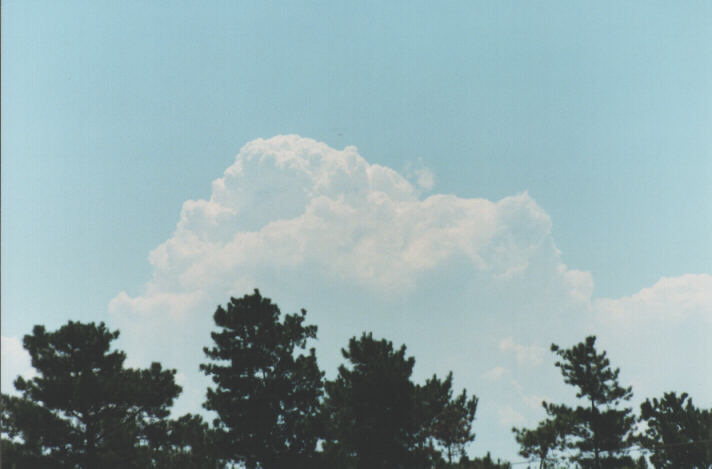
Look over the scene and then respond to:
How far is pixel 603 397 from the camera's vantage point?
45.9m

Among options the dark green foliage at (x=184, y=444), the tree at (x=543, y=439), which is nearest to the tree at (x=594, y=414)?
the tree at (x=543, y=439)

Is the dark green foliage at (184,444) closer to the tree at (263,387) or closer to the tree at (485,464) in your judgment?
the tree at (263,387)

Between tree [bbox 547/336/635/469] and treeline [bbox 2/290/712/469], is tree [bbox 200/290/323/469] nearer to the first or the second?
treeline [bbox 2/290/712/469]

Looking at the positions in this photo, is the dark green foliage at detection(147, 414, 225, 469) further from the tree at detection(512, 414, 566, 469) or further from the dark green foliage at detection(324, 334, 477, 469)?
the tree at detection(512, 414, 566, 469)

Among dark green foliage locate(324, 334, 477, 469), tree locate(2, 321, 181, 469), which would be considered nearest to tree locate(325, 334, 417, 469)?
dark green foliage locate(324, 334, 477, 469)

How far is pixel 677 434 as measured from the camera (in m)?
39.7

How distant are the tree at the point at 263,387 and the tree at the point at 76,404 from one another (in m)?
4.58

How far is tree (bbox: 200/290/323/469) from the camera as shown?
34.7 m

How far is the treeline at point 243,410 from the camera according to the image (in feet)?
107

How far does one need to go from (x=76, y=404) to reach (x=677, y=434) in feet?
113

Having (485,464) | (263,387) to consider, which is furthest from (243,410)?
(485,464)

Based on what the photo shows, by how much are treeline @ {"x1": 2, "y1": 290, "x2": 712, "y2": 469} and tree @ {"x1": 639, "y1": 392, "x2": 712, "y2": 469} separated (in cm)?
8

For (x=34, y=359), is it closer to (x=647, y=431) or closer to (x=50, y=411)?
(x=50, y=411)

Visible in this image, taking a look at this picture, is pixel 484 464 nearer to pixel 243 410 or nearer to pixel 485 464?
pixel 485 464
